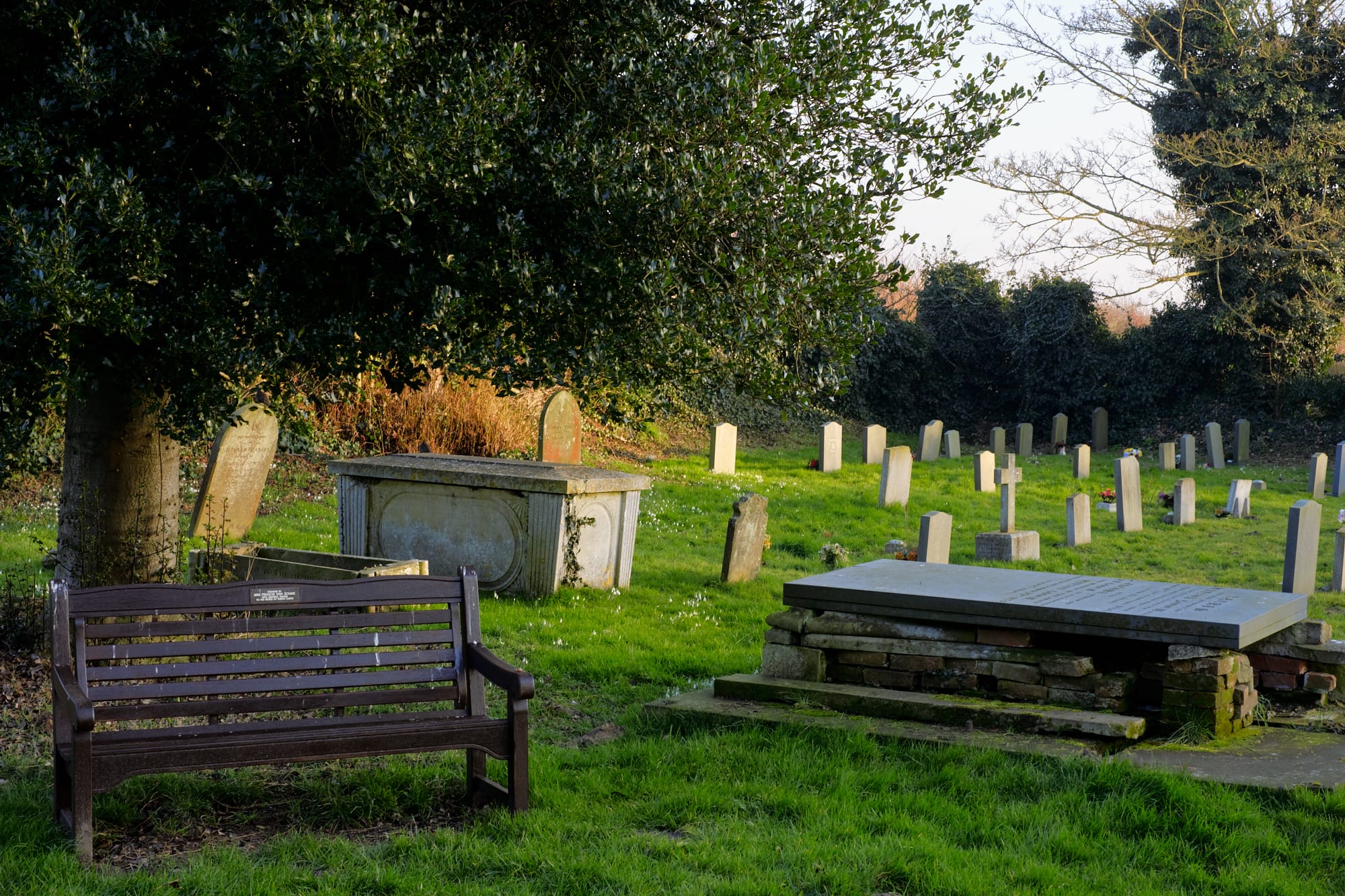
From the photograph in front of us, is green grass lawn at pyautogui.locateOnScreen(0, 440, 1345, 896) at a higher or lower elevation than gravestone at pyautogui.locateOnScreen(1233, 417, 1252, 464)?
lower

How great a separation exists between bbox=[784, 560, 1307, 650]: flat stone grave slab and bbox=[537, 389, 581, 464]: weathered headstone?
7223mm

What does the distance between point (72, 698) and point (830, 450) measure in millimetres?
16544

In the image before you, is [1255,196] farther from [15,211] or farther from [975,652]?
[15,211]

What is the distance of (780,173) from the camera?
6395 mm

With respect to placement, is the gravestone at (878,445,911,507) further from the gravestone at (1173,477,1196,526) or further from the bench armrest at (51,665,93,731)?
the bench armrest at (51,665,93,731)

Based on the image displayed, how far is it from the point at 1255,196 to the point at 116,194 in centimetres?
2419

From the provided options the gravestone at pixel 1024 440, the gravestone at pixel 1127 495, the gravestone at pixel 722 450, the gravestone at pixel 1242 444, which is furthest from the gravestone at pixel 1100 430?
the gravestone at pixel 1127 495

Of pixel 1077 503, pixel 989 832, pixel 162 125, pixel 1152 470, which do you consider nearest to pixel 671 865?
pixel 989 832

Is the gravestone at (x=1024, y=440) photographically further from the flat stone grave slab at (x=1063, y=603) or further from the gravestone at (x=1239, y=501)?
the flat stone grave slab at (x=1063, y=603)

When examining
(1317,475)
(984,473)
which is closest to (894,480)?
(984,473)

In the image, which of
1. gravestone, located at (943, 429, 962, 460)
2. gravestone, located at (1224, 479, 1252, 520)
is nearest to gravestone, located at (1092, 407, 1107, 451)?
gravestone, located at (943, 429, 962, 460)

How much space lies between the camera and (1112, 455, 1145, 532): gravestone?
1520 centimetres

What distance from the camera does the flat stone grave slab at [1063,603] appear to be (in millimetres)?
5633

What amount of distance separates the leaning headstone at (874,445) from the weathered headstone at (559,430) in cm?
809
